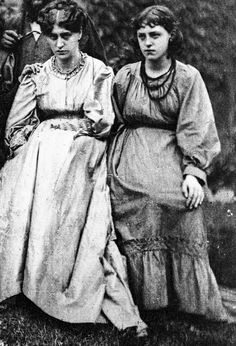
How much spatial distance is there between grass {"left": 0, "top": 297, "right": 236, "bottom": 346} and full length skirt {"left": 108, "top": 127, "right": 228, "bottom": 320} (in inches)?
4.3

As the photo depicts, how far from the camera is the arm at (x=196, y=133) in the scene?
417 centimetres

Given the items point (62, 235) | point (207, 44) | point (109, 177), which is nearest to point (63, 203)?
point (62, 235)

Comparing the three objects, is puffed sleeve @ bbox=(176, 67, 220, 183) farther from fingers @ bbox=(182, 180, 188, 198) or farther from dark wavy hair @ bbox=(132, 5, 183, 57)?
dark wavy hair @ bbox=(132, 5, 183, 57)

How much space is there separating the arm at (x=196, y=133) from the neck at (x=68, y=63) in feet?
2.24

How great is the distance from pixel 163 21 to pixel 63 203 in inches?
49.0

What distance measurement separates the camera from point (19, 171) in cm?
413

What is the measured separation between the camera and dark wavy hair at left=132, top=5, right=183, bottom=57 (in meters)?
4.23

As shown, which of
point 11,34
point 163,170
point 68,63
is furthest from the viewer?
point 11,34

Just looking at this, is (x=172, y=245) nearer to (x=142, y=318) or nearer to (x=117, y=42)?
(x=142, y=318)

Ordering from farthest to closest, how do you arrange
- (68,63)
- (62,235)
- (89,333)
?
(68,63) < (62,235) < (89,333)

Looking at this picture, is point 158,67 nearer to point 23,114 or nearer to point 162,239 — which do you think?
point 23,114

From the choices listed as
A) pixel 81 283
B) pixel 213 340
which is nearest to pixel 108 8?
pixel 81 283

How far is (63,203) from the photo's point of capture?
13.1ft

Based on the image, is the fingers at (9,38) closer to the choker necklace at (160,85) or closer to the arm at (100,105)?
the arm at (100,105)
